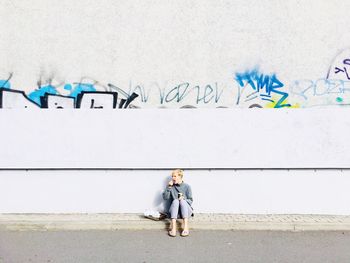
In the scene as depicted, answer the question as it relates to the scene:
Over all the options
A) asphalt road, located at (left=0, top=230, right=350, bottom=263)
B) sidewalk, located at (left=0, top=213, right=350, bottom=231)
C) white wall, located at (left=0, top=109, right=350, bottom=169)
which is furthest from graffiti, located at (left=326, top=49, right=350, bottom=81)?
asphalt road, located at (left=0, top=230, right=350, bottom=263)

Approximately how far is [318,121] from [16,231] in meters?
4.79

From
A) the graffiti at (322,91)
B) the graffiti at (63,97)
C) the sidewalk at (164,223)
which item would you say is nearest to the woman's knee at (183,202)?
the sidewalk at (164,223)

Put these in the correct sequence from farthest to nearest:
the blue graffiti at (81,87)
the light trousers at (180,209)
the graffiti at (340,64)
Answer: the blue graffiti at (81,87) < the graffiti at (340,64) < the light trousers at (180,209)

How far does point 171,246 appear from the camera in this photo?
6.62 metres

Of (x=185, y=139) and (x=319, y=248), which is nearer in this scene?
(x=319, y=248)

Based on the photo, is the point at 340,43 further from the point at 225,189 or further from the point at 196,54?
the point at 225,189

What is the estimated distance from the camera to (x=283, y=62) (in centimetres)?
796

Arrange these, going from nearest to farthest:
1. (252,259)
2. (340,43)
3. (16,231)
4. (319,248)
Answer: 1. (252,259)
2. (319,248)
3. (16,231)
4. (340,43)

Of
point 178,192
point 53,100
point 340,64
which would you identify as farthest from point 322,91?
point 53,100

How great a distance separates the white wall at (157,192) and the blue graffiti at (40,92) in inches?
45.2

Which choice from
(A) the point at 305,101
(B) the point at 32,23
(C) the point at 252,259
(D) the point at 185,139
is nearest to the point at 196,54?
(D) the point at 185,139

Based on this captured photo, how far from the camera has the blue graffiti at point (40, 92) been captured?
806cm

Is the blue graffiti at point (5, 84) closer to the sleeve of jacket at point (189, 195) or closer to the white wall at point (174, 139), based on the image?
the white wall at point (174, 139)

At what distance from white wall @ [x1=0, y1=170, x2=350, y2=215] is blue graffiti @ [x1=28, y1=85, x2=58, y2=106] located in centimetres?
115
